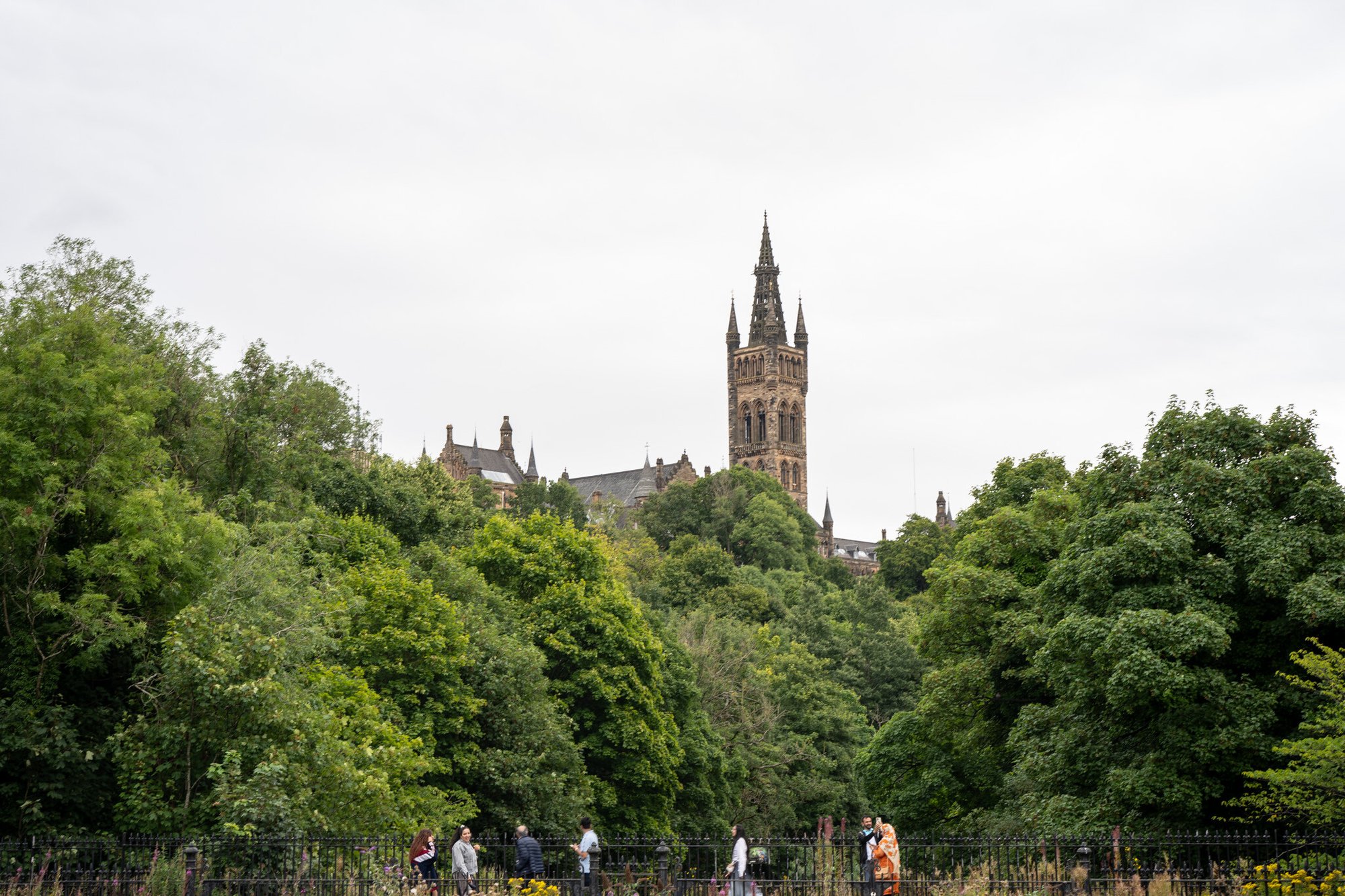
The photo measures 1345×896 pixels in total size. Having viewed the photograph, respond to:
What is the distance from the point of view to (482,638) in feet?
130

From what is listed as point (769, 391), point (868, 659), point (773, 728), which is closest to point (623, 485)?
point (769, 391)

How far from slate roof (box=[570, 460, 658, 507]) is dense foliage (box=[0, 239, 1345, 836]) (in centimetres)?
12067

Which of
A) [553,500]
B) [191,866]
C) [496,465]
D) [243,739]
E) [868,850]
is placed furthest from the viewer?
[496,465]

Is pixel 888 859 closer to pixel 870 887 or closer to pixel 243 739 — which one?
pixel 870 887

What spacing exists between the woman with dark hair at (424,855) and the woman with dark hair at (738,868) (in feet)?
14.5

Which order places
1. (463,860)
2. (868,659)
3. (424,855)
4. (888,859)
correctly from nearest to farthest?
(888,859) → (463,860) → (424,855) → (868,659)

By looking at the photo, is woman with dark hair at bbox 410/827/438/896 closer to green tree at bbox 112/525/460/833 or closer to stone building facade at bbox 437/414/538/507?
green tree at bbox 112/525/460/833

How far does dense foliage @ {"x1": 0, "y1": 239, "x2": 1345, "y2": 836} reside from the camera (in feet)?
86.0

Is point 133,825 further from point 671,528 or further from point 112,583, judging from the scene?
point 671,528

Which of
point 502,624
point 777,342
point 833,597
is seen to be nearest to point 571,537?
point 502,624

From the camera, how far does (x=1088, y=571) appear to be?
93.5 ft

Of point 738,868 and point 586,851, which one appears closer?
point 586,851

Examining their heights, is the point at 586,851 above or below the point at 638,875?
above

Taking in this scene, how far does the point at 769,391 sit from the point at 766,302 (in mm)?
12080
